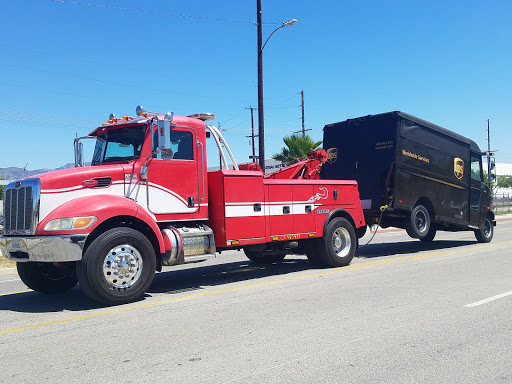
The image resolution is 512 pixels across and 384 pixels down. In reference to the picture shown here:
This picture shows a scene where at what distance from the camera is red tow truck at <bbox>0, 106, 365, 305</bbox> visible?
6812 mm

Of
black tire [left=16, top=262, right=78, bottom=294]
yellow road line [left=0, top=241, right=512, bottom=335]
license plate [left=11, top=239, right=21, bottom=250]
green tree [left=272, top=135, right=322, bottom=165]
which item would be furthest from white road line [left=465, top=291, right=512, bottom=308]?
green tree [left=272, top=135, right=322, bottom=165]

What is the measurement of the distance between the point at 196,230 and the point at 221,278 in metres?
1.64

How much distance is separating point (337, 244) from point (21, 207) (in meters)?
6.21

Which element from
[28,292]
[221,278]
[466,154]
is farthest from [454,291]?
[466,154]

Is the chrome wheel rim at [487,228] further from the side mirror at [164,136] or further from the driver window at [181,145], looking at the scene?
the side mirror at [164,136]

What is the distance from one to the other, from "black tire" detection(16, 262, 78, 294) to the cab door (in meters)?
1.71

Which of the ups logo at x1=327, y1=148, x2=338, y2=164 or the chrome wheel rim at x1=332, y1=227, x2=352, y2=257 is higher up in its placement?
the ups logo at x1=327, y1=148, x2=338, y2=164

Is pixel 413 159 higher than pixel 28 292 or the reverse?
higher

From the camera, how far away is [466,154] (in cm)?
1455

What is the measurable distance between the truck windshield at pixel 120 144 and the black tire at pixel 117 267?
1340 mm

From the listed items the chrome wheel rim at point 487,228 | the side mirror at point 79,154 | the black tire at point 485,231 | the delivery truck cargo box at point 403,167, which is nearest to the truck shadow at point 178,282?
the side mirror at point 79,154

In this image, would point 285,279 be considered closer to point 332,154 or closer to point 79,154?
point 79,154

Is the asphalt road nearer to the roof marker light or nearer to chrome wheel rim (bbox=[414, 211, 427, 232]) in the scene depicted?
the roof marker light

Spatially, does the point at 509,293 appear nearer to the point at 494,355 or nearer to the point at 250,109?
the point at 494,355
